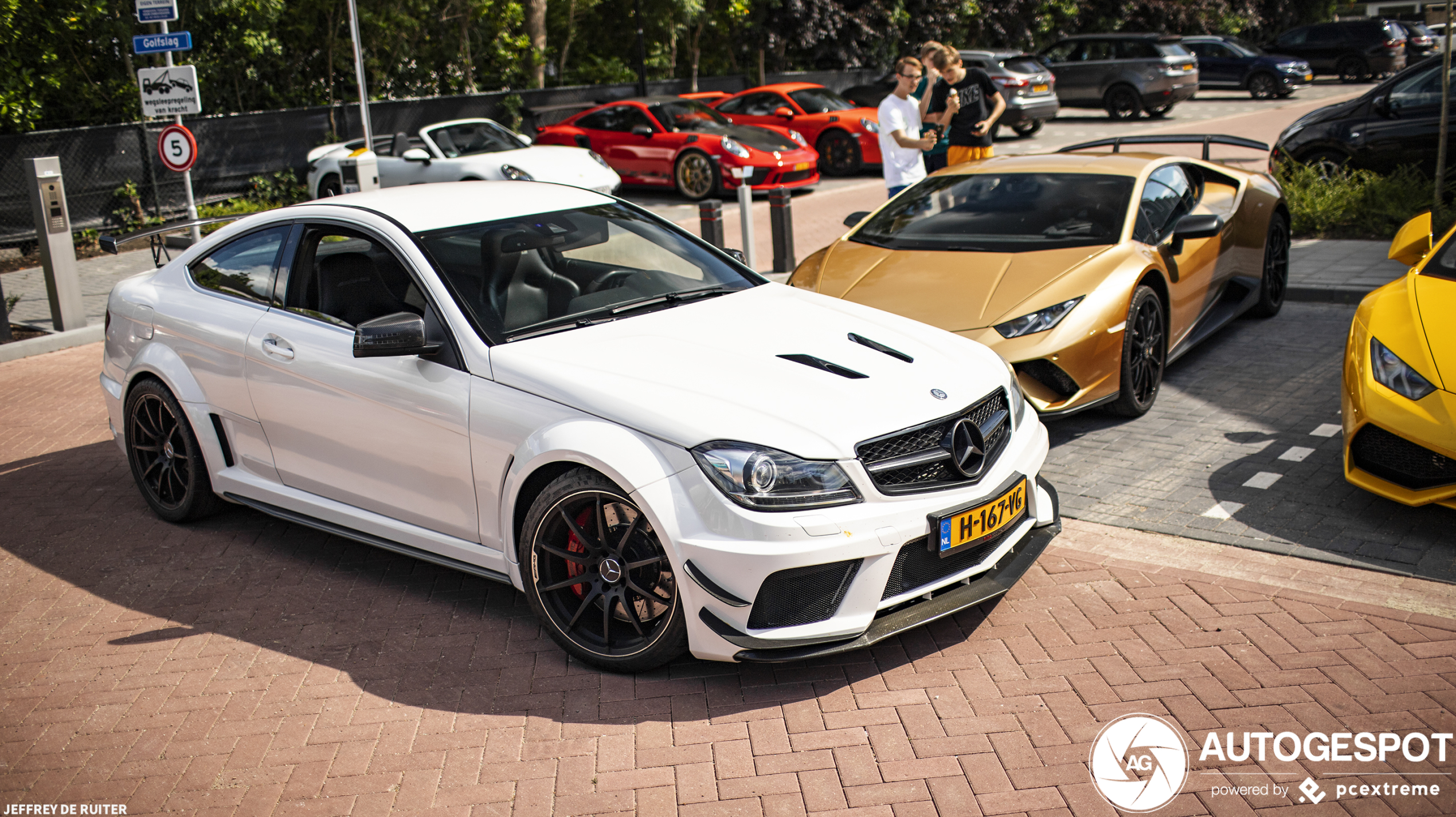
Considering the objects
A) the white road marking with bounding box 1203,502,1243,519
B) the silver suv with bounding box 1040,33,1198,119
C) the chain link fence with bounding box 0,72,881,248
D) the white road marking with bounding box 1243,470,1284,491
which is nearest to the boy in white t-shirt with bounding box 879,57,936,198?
the white road marking with bounding box 1243,470,1284,491

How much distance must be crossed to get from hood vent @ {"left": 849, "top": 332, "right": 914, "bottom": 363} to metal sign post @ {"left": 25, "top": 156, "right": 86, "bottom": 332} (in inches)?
346

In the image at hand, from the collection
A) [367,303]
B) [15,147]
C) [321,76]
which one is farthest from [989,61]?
[367,303]

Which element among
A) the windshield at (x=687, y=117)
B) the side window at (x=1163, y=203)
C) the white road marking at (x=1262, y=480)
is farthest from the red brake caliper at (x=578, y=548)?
the windshield at (x=687, y=117)

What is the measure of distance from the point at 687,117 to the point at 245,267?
514 inches

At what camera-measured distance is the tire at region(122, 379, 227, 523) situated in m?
5.50

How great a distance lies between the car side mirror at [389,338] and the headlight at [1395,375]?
13.3ft

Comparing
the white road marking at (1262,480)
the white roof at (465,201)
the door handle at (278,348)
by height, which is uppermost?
the white roof at (465,201)

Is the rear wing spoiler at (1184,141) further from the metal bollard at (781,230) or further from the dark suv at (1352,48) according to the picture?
the dark suv at (1352,48)

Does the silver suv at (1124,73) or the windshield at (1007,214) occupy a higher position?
the silver suv at (1124,73)

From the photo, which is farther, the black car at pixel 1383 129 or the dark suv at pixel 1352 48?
the dark suv at pixel 1352 48

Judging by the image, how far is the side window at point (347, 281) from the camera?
15.4 ft

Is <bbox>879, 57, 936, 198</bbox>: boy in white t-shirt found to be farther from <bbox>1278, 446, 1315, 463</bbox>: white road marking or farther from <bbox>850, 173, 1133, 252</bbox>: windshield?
<bbox>1278, 446, 1315, 463</bbox>: white road marking

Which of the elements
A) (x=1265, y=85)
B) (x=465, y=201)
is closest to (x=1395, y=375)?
(x=465, y=201)

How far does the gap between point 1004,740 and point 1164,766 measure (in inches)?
18.6
